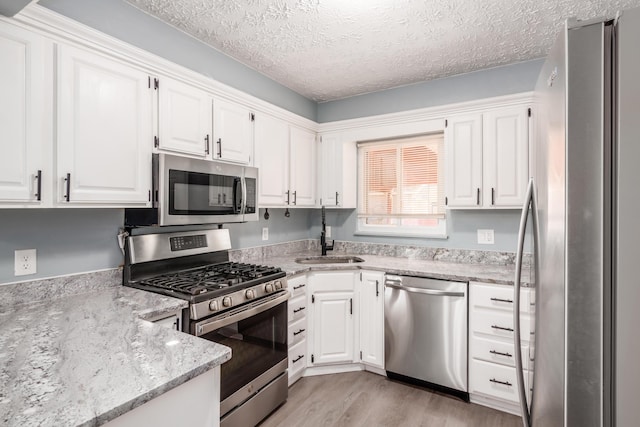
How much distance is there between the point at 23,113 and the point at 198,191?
883mm

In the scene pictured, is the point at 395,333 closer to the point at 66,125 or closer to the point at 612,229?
the point at 612,229


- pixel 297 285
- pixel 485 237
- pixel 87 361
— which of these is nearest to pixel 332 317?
pixel 297 285

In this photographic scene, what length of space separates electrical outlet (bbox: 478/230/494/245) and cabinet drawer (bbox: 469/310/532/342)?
759 millimetres

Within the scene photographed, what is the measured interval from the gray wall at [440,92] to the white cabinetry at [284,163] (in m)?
0.56

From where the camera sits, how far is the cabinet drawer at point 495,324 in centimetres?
223

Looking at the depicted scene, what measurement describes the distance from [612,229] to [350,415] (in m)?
2.02

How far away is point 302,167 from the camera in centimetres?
320

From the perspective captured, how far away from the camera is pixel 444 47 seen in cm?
249

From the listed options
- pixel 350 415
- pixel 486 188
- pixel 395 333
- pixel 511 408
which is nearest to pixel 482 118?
pixel 486 188

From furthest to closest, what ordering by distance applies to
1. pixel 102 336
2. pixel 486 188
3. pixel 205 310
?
pixel 486 188
pixel 205 310
pixel 102 336

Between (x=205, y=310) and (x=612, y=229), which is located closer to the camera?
(x=612, y=229)

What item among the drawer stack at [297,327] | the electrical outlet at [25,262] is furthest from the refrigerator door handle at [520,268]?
the electrical outlet at [25,262]

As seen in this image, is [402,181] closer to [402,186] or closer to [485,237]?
[402,186]

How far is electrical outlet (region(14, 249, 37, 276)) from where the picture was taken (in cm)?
162
